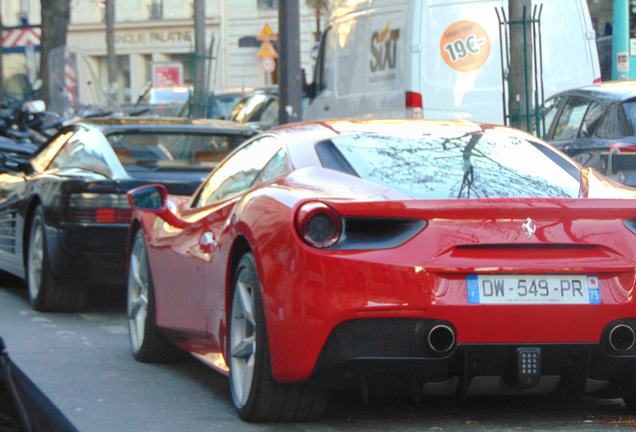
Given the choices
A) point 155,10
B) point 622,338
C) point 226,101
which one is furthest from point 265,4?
point 622,338

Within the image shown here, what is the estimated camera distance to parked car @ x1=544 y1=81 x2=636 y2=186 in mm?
9117

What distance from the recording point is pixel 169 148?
9.00 metres

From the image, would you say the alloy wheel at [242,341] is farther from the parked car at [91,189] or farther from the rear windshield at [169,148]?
the rear windshield at [169,148]

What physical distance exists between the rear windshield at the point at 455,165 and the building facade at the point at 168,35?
43823 mm

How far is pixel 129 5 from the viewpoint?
5488cm

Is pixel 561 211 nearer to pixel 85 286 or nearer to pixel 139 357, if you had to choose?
pixel 139 357

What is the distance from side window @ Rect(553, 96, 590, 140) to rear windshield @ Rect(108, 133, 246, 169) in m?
2.88

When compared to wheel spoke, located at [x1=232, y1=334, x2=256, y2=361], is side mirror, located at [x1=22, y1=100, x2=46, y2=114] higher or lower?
higher

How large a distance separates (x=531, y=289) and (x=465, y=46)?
9.36 metres

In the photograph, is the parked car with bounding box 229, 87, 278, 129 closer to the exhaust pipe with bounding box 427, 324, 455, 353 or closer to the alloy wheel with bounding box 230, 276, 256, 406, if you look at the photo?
the alloy wheel with bounding box 230, 276, 256, 406

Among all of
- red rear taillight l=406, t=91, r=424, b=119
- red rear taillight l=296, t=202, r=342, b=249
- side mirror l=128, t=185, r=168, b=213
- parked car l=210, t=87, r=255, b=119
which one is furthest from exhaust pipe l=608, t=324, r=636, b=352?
parked car l=210, t=87, r=255, b=119

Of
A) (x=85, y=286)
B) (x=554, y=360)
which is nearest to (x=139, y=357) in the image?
(x=85, y=286)

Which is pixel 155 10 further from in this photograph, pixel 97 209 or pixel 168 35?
pixel 97 209

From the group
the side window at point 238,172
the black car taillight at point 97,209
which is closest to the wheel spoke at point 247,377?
the side window at point 238,172
